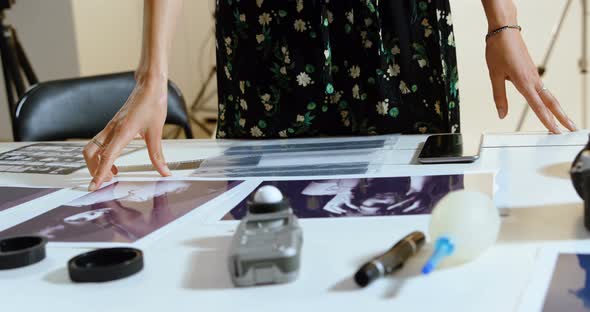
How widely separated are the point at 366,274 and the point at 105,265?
218mm

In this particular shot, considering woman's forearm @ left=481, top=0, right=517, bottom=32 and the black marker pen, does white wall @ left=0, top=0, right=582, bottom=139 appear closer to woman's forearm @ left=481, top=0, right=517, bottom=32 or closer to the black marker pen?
woman's forearm @ left=481, top=0, right=517, bottom=32

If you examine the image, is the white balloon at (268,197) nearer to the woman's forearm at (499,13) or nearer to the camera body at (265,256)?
the camera body at (265,256)

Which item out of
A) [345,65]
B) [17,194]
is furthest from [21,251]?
[345,65]

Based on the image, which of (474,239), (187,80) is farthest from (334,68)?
(187,80)

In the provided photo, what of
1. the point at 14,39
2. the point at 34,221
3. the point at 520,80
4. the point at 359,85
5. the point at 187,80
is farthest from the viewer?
the point at 187,80

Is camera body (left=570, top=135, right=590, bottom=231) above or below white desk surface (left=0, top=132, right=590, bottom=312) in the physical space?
above

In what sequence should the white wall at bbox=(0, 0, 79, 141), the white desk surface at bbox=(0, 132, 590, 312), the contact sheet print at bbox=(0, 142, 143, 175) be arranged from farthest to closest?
1. the white wall at bbox=(0, 0, 79, 141)
2. the contact sheet print at bbox=(0, 142, 143, 175)
3. the white desk surface at bbox=(0, 132, 590, 312)

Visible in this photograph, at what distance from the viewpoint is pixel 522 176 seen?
2.60ft

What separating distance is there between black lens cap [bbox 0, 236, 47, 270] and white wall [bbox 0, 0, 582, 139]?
8.48 ft

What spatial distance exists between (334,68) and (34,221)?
0.63 meters

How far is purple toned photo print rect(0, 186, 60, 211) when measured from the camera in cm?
85

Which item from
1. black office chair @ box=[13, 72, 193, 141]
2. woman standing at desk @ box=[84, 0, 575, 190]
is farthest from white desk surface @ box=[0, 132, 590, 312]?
black office chair @ box=[13, 72, 193, 141]

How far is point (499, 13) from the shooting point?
1.10 m

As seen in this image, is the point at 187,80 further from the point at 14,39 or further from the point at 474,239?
the point at 474,239
